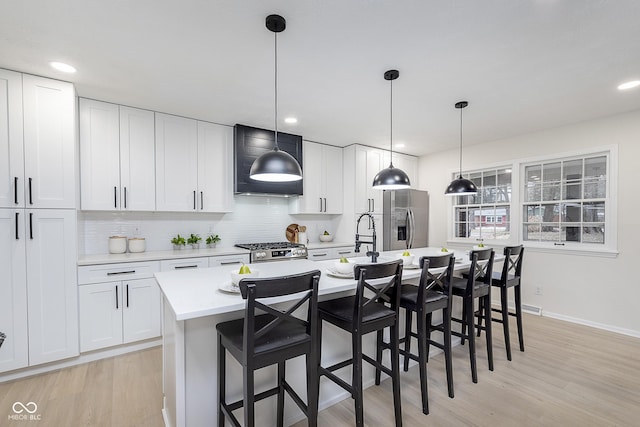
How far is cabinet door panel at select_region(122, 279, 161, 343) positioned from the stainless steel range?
1.11 m

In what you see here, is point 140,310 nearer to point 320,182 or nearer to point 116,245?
Result: point 116,245

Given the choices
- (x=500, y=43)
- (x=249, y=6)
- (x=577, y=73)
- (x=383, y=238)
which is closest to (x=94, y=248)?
(x=249, y=6)

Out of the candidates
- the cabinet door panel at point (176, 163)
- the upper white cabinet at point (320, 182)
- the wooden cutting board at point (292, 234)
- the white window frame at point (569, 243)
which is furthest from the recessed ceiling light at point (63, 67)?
the white window frame at point (569, 243)

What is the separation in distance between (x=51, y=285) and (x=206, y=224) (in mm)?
1720

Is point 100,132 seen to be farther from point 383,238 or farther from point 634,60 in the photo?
point 634,60

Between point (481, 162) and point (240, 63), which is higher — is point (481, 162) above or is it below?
below

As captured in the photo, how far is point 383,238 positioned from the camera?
16.4 ft

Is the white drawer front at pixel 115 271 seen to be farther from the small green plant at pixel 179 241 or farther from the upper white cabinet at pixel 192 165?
the upper white cabinet at pixel 192 165

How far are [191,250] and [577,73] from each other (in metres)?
4.31

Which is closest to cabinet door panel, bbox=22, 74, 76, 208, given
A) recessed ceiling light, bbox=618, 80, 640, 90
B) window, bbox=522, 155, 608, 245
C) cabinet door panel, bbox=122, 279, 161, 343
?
cabinet door panel, bbox=122, 279, 161, 343

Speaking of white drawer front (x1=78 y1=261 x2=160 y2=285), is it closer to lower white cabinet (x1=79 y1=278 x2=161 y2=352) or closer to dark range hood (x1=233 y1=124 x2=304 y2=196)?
lower white cabinet (x1=79 y1=278 x2=161 y2=352)

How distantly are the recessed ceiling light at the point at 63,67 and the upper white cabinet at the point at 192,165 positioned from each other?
996 millimetres

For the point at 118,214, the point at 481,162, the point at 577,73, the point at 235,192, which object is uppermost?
the point at 577,73

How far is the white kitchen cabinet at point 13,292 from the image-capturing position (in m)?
2.41
